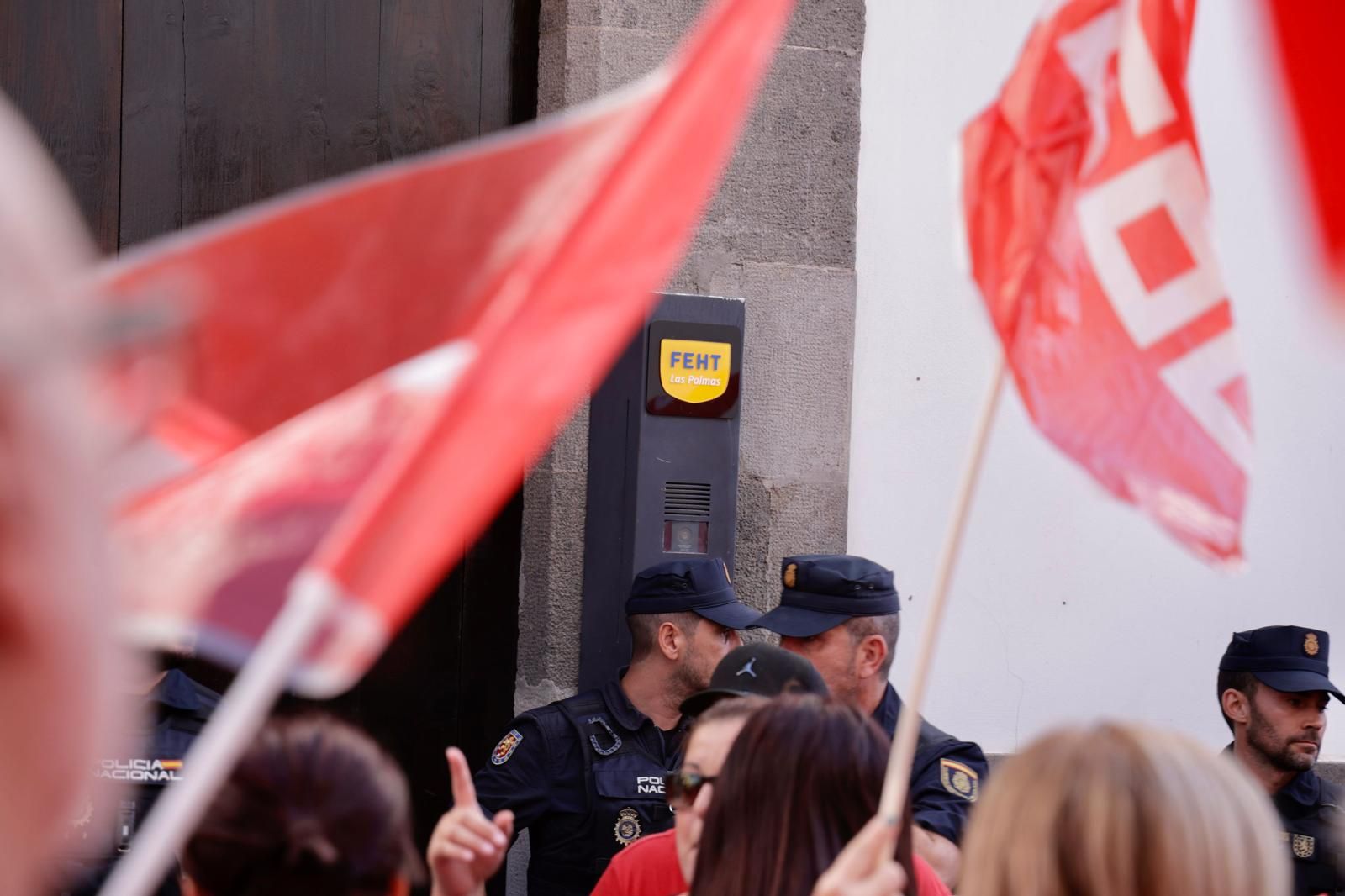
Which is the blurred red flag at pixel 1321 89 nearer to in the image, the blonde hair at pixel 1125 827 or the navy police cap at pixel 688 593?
the blonde hair at pixel 1125 827

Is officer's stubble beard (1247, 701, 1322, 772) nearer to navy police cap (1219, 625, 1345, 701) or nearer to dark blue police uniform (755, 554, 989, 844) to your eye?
navy police cap (1219, 625, 1345, 701)

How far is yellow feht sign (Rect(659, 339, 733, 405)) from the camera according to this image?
4453 mm

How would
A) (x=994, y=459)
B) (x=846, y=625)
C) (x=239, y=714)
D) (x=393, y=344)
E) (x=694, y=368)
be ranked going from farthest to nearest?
(x=994, y=459) → (x=694, y=368) → (x=846, y=625) → (x=393, y=344) → (x=239, y=714)

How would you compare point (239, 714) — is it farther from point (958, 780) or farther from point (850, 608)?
point (850, 608)

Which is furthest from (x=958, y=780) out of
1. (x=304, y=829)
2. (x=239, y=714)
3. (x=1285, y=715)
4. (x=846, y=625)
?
(x=239, y=714)

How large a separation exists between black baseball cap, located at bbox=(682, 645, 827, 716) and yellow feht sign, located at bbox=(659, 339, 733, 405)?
3.48 ft

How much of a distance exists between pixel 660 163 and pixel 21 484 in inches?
34.7

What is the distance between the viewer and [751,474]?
4.83 m

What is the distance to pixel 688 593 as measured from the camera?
168 inches

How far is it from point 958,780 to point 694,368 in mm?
1390

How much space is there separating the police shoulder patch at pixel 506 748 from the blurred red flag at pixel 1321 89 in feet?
8.19

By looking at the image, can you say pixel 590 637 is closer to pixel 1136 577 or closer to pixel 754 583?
pixel 754 583

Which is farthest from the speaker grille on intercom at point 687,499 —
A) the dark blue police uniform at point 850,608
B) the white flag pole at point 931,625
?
the white flag pole at point 931,625

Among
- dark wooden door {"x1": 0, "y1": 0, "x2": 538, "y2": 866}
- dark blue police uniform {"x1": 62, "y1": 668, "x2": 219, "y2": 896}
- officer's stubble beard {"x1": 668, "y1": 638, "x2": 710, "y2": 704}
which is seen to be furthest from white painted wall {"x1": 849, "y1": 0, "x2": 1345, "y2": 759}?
dark blue police uniform {"x1": 62, "y1": 668, "x2": 219, "y2": 896}
